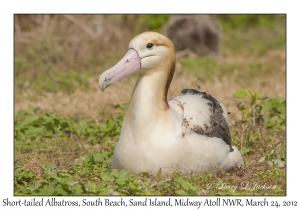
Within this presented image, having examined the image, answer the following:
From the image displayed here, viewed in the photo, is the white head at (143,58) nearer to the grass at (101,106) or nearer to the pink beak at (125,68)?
the pink beak at (125,68)

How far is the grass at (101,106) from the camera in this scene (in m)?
4.70

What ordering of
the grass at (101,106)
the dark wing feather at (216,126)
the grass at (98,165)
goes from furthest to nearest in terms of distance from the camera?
Result: the dark wing feather at (216,126), the grass at (101,106), the grass at (98,165)

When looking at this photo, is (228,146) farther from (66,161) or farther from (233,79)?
(233,79)

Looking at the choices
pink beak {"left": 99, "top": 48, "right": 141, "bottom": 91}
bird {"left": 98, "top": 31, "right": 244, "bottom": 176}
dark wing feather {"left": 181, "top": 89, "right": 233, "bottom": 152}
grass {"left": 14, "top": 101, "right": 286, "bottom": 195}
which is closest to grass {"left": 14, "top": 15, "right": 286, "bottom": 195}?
grass {"left": 14, "top": 101, "right": 286, "bottom": 195}

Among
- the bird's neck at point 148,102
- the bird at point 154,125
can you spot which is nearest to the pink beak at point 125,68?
the bird at point 154,125

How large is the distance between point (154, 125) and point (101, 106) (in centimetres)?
320

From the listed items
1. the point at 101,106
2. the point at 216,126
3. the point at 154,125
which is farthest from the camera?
the point at 101,106

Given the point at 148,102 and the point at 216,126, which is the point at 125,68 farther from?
the point at 216,126

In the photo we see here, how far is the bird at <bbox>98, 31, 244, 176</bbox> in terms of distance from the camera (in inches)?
186

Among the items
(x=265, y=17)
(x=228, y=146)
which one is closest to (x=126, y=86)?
(x=228, y=146)

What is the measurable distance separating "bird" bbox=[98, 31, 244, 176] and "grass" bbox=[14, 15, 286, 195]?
116mm

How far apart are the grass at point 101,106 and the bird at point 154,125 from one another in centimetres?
12

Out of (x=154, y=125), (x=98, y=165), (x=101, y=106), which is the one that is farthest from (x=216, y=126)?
(x=101, y=106)

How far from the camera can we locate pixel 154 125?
4719 millimetres
